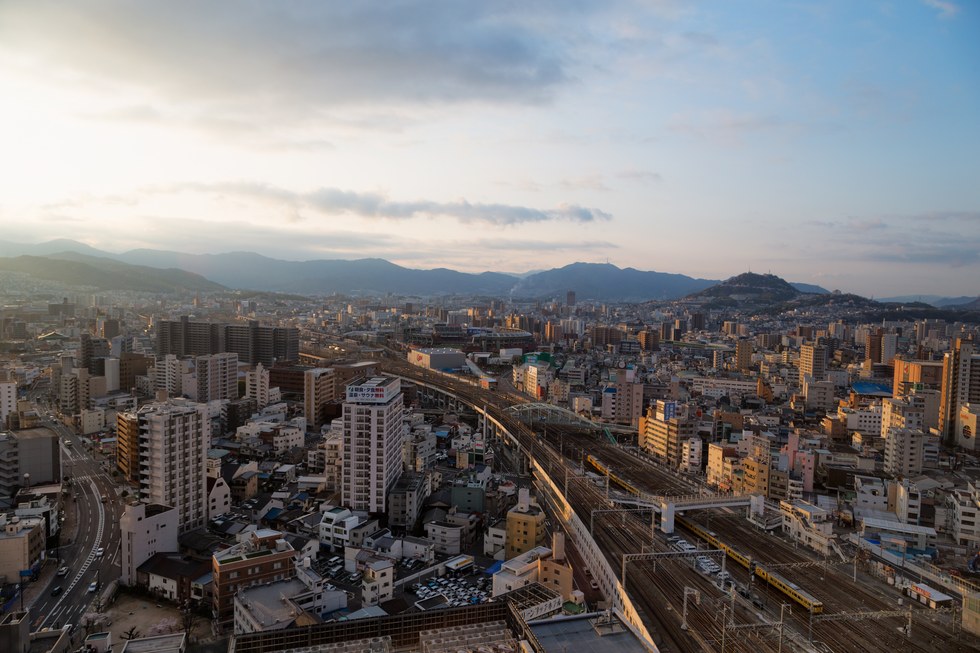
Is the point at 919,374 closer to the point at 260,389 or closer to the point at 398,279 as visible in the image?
the point at 260,389

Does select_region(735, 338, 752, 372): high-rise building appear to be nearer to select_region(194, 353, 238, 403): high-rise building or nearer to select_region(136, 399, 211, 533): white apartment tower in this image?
select_region(194, 353, 238, 403): high-rise building

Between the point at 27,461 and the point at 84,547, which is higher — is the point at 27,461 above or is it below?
above

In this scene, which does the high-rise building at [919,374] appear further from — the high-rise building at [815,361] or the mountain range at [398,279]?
the mountain range at [398,279]

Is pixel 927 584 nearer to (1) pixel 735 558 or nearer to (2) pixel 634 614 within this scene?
(1) pixel 735 558

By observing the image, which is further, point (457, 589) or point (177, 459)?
point (177, 459)

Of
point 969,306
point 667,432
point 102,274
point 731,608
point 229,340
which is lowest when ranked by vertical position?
point 731,608

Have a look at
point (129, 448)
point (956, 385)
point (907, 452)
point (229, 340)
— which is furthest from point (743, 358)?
point (129, 448)

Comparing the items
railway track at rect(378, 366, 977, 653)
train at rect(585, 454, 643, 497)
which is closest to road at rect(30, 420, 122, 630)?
railway track at rect(378, 366, 977, 653)
